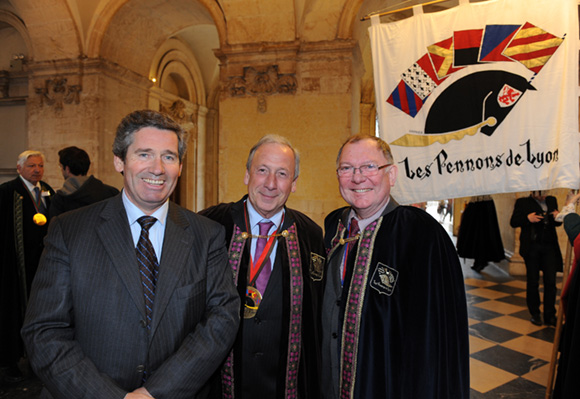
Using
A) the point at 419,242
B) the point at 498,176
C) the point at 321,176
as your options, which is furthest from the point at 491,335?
the point at 419,242

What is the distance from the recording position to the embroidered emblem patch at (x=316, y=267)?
2102mm

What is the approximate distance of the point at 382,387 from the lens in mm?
1712

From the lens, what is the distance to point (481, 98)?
121 inches

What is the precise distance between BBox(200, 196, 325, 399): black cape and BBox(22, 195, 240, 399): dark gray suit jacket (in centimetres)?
41

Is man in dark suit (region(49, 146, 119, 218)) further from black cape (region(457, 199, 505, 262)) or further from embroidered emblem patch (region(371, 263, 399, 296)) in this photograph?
black cape (region(457, 199, 505, 262))

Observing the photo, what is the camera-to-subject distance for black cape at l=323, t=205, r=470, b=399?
168 centimetres

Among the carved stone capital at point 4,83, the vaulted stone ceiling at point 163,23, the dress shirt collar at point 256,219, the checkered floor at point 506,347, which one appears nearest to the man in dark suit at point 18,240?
the dress shirt collar at point 256,219

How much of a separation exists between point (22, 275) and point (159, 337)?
3.11 metres

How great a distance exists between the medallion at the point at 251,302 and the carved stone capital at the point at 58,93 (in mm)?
7189

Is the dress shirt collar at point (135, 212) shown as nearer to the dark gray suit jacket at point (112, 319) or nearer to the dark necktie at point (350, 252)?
the dark gray suit jacket at point (112, 319)

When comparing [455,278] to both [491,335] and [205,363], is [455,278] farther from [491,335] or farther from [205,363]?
[491,335]

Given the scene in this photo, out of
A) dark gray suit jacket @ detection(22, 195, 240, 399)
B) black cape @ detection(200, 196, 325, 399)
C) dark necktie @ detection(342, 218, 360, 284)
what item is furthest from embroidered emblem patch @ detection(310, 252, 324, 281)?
dark gray suit jacket @ detection(22, 195, 240, 399)

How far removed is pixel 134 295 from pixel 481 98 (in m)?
2.95

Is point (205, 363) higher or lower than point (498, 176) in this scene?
lower
